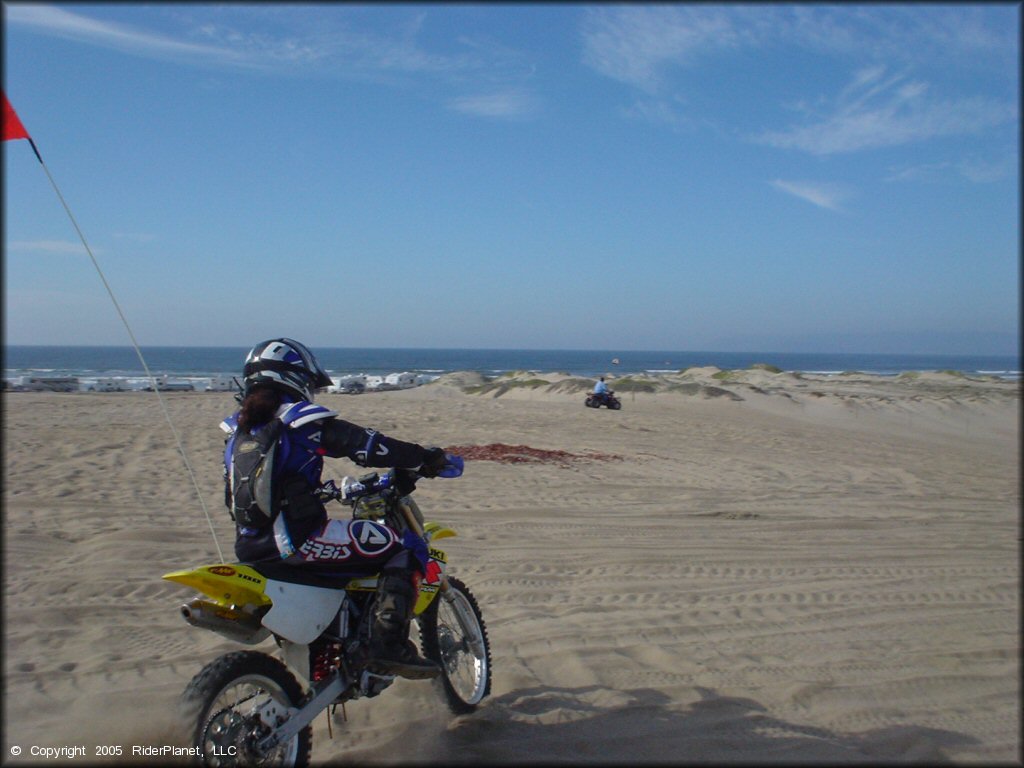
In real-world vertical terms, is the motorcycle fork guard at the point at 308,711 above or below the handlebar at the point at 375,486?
below

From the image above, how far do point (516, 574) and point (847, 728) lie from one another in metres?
3.23

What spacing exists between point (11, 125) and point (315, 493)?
198 cm

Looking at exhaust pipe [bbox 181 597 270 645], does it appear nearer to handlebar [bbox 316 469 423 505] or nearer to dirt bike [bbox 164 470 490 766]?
dirt bike [bbox 164 470 490 766]

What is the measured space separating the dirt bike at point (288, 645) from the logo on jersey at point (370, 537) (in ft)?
0.50

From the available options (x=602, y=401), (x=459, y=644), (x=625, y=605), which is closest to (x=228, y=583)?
(x=459, y=644)

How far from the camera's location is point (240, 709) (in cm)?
311

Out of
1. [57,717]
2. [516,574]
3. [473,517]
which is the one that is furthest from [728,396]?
[57,717]

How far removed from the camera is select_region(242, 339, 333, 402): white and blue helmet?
351cm

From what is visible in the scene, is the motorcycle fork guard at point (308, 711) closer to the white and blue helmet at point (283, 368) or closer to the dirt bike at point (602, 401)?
the white and blue helmet at point (283, 368)

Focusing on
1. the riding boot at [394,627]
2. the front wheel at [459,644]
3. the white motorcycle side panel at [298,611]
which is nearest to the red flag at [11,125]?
the white motorcycle side panel at [298,611]

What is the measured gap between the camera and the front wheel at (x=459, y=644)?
3.96 m

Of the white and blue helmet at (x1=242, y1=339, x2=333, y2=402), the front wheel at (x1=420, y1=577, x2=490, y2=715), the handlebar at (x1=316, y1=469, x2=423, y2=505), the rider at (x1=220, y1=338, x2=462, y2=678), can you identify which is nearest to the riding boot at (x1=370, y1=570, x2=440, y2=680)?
the rider at (x1=220, y1=338, x2=462, y2=678)

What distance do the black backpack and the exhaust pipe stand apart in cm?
38

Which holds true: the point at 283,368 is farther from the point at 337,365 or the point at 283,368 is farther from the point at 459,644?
the point at 337,365
